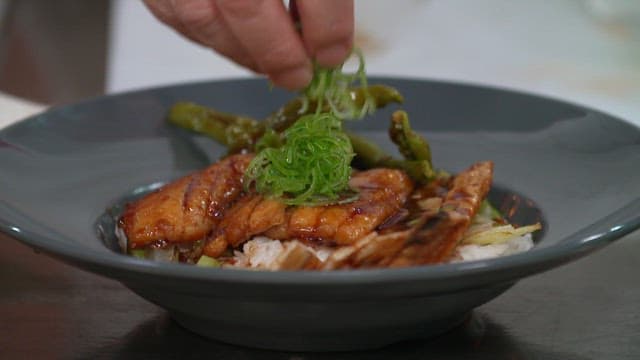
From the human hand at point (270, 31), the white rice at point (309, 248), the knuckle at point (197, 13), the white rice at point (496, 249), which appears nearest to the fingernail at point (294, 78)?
the human hand at point (270, 31)

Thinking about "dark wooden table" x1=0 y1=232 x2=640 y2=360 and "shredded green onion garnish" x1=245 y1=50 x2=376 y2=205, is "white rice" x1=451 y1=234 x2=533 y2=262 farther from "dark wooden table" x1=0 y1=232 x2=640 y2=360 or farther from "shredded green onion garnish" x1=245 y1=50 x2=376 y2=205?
"shredded green onion garnish" x1=245 y1=50 x2=376 y2=205

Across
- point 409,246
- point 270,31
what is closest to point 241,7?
point 270,31

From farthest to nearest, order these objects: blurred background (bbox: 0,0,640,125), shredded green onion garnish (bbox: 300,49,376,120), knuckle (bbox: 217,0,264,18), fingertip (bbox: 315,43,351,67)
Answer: blurred background (bbox: 0,0,640,125)
shredded green onion garnish (bbox: 300,49,376,120)
fingertip (bbox: 315,43,351,67)
knuckle (bbox: 217,0,264,18)

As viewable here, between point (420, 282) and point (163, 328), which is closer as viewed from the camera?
point (420, 282)

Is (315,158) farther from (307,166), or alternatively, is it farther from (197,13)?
(197,13)

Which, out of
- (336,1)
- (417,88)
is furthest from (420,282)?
(417,88)

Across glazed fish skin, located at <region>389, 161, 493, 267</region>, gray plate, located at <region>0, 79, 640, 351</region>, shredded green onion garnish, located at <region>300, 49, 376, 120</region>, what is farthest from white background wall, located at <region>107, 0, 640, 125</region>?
glazed fish skin, located at <region>389, 161, 493, 267</region>

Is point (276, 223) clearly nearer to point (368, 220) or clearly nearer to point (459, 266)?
point (368, 220)
